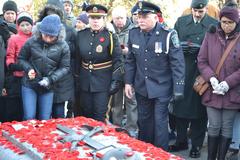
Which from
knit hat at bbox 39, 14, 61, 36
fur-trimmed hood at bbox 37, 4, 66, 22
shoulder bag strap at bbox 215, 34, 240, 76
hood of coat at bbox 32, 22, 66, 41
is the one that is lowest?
shoulder bag strap at bbox 215, 34, 240, 76

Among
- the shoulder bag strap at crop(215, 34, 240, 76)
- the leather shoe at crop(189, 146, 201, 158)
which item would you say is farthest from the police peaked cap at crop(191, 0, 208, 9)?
the leather shoe at crop(189, 146, 201, 158)

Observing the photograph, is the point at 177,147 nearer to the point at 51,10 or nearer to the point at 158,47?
the point at 158,47

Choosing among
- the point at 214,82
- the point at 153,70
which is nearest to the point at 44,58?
the point at 153,70

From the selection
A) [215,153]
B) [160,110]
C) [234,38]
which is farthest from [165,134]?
[234,38]

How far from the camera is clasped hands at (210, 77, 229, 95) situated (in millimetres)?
4871

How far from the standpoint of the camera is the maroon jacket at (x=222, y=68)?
16.1 ft

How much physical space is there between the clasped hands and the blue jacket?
1.17ft

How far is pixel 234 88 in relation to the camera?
194 inches

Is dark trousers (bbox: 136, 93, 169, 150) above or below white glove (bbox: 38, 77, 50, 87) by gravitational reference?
below

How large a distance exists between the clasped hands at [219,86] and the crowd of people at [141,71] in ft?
0.04

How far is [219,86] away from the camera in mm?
4891

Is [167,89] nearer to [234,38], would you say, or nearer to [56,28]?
[234,38]

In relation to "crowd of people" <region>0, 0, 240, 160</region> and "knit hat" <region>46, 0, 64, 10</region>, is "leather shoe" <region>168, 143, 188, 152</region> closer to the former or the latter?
"crowd of people" <region>0, 0, 240, 160</region>

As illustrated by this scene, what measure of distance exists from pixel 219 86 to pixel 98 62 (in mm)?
1623
